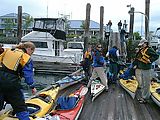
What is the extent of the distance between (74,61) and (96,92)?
42.3ft

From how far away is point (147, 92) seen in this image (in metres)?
8.15

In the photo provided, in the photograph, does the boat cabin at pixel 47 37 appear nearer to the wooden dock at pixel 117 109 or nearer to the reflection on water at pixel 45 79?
the reflection on water at pixel 45 79

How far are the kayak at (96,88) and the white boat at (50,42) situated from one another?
11.7 metres

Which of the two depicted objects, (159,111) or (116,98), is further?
(116,98)

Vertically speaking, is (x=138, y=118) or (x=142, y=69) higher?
(x=142, y=69)

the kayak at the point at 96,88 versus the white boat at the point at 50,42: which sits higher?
the white boat at the point at 50,42

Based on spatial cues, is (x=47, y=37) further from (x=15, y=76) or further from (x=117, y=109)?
(x=15, y=76)

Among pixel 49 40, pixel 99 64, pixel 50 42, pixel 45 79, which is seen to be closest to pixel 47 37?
pixel 49 40

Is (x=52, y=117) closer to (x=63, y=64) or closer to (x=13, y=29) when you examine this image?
(x=63, y=64)

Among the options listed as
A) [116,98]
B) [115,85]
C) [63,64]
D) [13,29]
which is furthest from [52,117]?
[13,29]

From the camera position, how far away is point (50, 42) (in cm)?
2356

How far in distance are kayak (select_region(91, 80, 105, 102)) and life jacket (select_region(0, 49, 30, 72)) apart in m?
→ 4.37

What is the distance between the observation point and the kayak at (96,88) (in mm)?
8856

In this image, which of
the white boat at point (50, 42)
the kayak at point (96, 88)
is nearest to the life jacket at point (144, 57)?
the kayak at point (96, 88)
